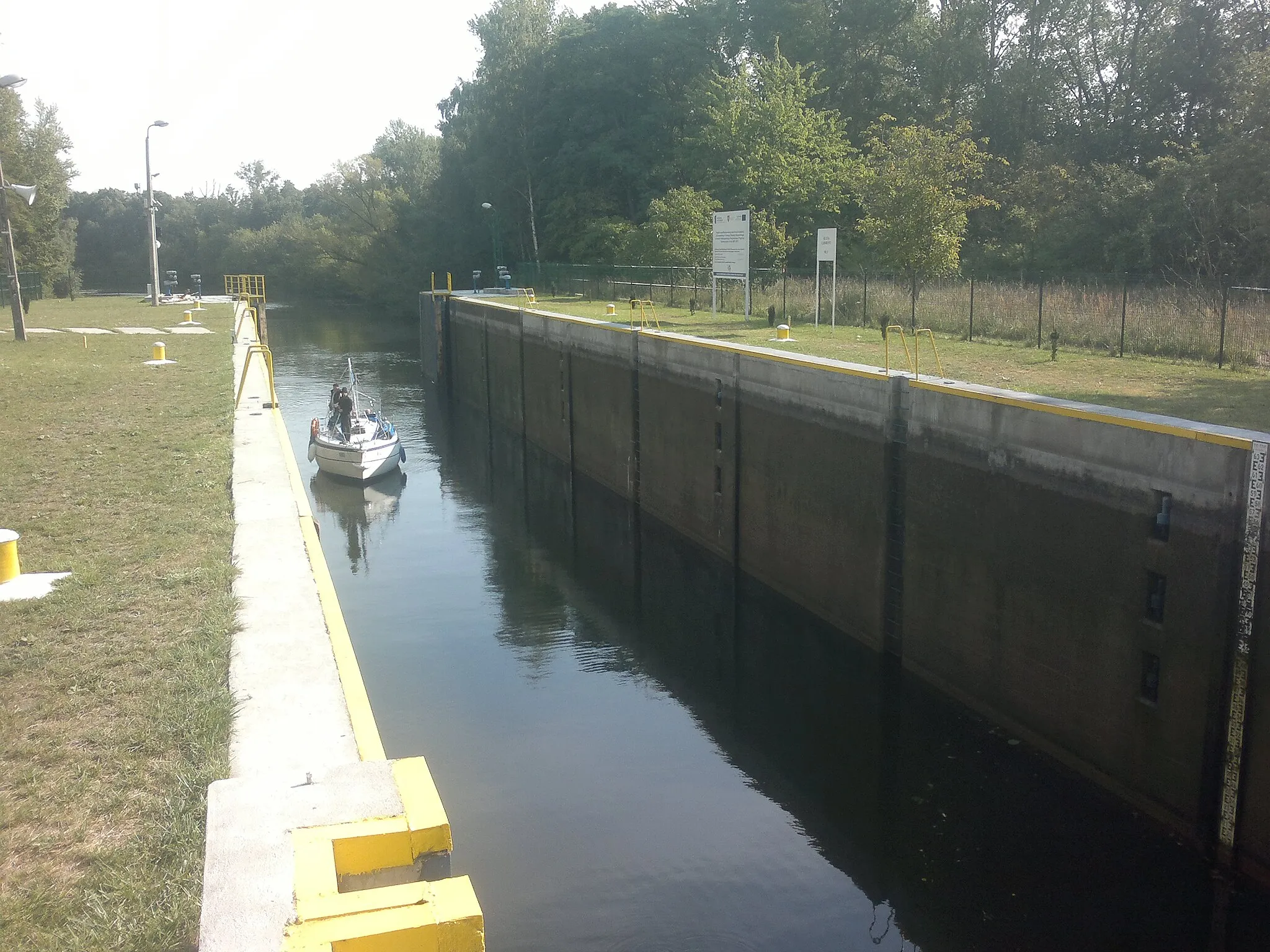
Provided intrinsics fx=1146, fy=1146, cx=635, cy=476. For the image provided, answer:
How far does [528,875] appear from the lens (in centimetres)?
1005

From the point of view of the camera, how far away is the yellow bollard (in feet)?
31.2

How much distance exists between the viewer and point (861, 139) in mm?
50844

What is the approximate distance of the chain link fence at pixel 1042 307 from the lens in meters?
18.4

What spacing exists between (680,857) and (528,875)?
139 centimetres

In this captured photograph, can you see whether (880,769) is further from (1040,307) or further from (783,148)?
(783,148)

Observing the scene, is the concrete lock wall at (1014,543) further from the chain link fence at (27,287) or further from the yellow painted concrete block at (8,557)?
the chain link fence at (27,287)

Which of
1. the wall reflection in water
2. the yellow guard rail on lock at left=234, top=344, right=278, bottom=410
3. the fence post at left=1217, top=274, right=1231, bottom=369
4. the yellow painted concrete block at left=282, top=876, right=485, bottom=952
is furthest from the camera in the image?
the yellow guard rail on lock at left=234, top=344, right=278, bottom=410

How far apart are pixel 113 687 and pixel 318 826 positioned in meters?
3.16

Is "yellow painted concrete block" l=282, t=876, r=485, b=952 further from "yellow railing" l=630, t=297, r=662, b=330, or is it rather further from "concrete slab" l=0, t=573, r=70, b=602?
"yellow railing" l=630, t=297, r=662, b=330

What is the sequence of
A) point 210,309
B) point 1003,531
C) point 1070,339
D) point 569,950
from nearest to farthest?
point 569,950
point 1003,531
point 1070,339
point 210,309

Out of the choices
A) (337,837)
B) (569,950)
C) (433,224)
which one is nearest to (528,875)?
(569,950)

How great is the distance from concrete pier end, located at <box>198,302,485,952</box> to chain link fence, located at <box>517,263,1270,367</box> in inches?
590

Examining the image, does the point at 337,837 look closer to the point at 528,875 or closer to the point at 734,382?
the point at 528,875

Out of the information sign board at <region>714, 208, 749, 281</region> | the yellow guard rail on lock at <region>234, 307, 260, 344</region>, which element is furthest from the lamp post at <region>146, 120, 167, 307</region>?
the information sign board at <region>714, 208, 749, 281</region>
